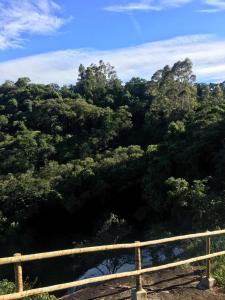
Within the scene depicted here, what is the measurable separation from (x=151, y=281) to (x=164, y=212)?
18.6 meters

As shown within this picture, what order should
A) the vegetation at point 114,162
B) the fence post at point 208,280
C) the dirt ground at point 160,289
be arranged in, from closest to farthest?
the dirt ground at point 160,289, the fence post at point 208,280, the vegetation at point 114,162

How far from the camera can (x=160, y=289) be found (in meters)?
5.95

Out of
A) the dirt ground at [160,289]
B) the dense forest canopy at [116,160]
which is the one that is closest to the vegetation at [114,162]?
the dense forest canopy at [116,160]

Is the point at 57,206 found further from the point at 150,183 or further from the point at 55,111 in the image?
the point at 55,111

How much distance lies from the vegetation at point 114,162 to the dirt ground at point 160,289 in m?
9.84

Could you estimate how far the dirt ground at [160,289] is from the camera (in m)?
5.78

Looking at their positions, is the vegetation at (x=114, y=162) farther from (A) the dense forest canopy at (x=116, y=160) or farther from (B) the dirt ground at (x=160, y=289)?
(B) the dirt ground at (x=160, y=289)

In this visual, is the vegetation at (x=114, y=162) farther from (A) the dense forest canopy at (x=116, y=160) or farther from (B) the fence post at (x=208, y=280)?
(B) the fence post at (x=208, y=280)

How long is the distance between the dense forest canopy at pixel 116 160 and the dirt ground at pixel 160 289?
398 inches

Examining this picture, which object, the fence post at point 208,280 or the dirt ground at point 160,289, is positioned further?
the fence post at point 208,280

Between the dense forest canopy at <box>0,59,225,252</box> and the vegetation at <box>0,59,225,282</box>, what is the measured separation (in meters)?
0.07

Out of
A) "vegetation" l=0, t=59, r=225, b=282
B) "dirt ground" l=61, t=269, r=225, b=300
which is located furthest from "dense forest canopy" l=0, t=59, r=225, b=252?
"dirt ground" l=61, t=269, r=225, b=300

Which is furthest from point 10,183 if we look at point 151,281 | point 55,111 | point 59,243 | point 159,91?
point 151,281

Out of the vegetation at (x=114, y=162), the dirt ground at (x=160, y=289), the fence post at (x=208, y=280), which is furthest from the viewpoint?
the vegetation at (x=114, y=162)
